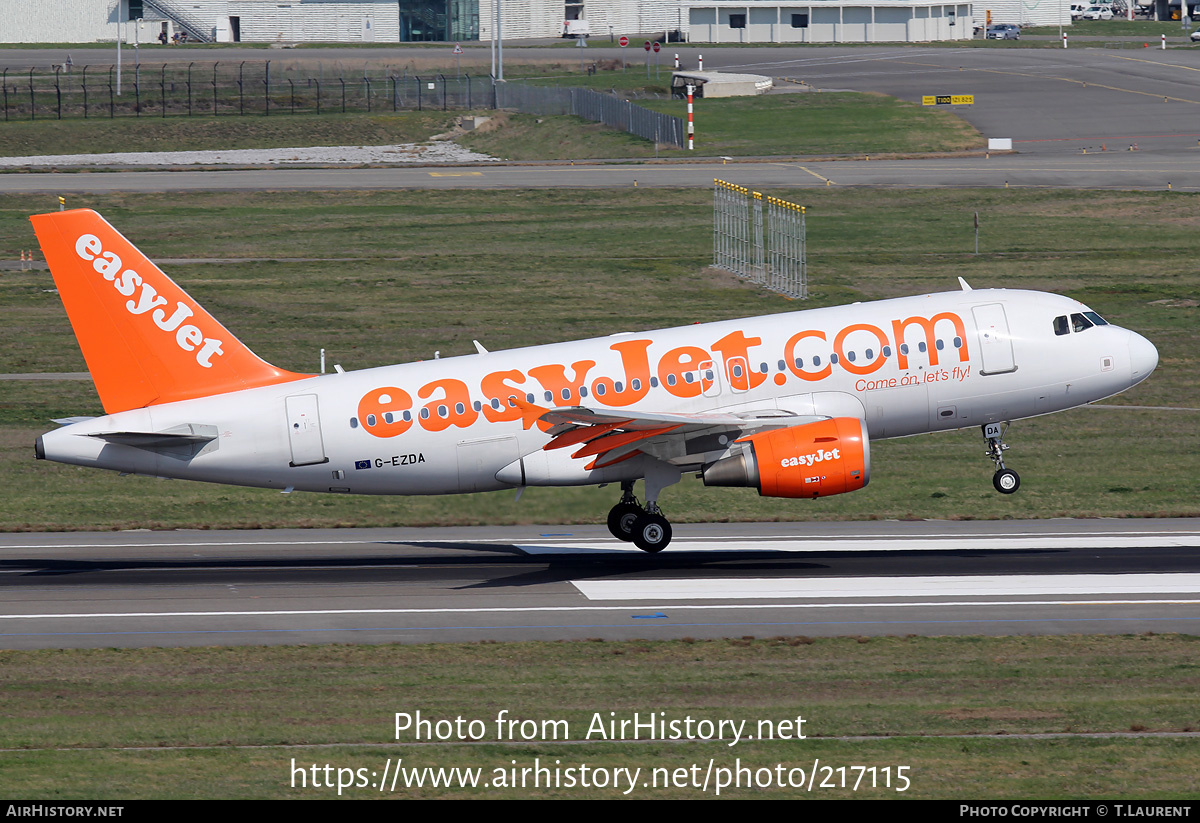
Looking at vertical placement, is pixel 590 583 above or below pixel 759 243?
below

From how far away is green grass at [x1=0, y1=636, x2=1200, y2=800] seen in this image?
844 inches

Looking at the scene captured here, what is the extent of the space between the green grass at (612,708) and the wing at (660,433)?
250 inches

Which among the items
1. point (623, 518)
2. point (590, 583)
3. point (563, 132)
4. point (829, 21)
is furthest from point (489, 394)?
point (829, 21)

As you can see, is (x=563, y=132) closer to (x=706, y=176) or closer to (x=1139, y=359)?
(x=706, y=176)

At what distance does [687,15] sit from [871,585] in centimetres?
17049

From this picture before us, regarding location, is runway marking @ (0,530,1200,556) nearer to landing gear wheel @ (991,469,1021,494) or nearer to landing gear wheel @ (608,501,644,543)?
landing gear wheel @ (608,501,644,543)

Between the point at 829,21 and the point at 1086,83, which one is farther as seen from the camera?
the point at 829,21

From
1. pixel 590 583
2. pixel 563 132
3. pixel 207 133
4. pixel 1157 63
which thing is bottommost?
pixel 590 583

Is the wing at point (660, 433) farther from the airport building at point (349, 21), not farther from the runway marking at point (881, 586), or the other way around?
the airport building at point (349, 21)

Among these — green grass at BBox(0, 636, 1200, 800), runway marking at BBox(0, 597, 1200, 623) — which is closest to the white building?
runway marking at BBox(0, 597, 1200, 623)

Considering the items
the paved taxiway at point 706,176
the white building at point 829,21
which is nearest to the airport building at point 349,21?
the white building at point 829,21

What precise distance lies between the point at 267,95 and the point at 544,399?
10862 cm

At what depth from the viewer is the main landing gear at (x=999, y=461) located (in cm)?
3584

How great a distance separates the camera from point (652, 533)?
35750 millimetres
